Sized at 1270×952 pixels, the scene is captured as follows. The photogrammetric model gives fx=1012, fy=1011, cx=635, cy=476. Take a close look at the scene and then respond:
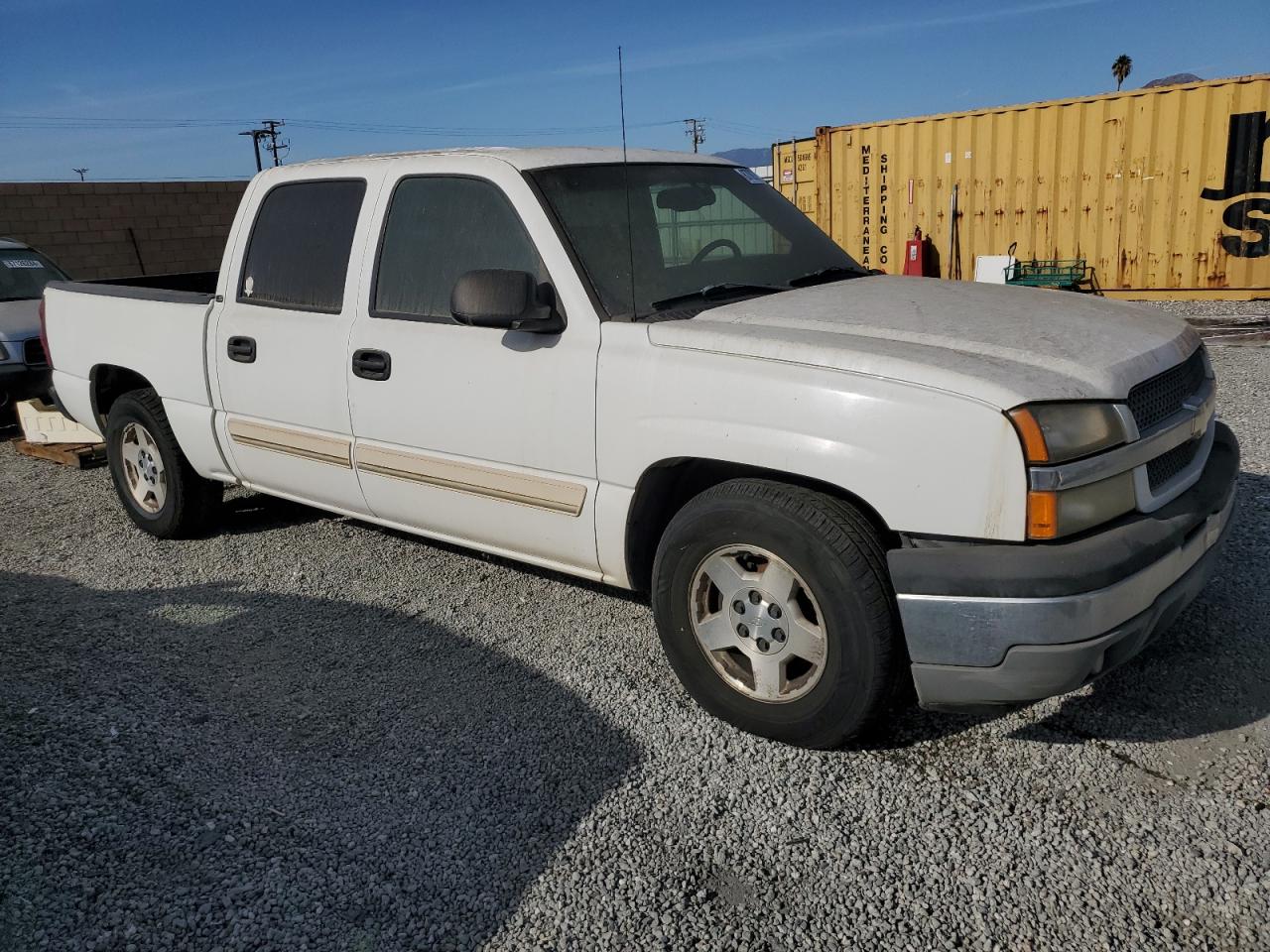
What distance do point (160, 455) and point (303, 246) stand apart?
1.67 meters

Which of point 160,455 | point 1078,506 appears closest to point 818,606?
point 1078,506

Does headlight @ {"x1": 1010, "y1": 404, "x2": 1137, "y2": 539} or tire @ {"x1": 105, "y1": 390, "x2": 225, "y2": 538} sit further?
tire @ {"x1": 105, "y1": 390, "x2": 225, "y2": 538}

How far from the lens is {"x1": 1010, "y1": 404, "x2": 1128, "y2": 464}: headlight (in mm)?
2594

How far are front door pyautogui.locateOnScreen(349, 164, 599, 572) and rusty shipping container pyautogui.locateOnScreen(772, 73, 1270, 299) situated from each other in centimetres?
1198

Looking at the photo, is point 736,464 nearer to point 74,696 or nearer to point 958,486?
point 958,486

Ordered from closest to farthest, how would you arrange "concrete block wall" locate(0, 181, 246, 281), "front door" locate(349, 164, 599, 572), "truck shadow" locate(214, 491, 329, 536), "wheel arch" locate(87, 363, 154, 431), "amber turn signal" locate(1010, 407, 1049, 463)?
"amber turn signal" locate(1010, 407, 1049, 463) < "front door" locate(349, 164, 599, 572) < "wheel arch" locate(87, 363, 154, 431) < "truck shadow" locate(214, 491, 329, 536) < "concrete block wall" locate(0, 181, 246, 281)

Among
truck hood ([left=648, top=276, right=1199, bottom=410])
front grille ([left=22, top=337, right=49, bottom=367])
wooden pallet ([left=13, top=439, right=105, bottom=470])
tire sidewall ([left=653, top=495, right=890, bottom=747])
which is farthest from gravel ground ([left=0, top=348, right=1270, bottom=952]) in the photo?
front grille ([left=22, top=337, right=49, bottom=367])

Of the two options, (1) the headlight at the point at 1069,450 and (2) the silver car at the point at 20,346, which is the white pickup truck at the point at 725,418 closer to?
(1) the headlight at the point at 1069,450

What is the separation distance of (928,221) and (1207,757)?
13201mm

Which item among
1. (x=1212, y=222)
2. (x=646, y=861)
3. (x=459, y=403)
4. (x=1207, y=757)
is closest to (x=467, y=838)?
(x=646, y=861)

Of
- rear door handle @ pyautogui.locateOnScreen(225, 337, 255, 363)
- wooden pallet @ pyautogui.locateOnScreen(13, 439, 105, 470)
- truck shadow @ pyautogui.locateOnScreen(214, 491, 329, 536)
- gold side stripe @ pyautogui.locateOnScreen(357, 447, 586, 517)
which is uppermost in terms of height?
rear door handle @ pyautogui.locateOnScreen(225, 337, 255, 363)

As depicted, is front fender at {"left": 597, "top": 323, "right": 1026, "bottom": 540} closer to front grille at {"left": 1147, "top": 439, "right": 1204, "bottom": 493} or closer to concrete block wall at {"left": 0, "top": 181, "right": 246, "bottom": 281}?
front grille at {"left": 1147, "top": 439, "right": 1204, "bottom": 493}

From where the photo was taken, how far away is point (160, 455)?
5.40 metres

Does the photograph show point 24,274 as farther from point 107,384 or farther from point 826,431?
point 826,431
